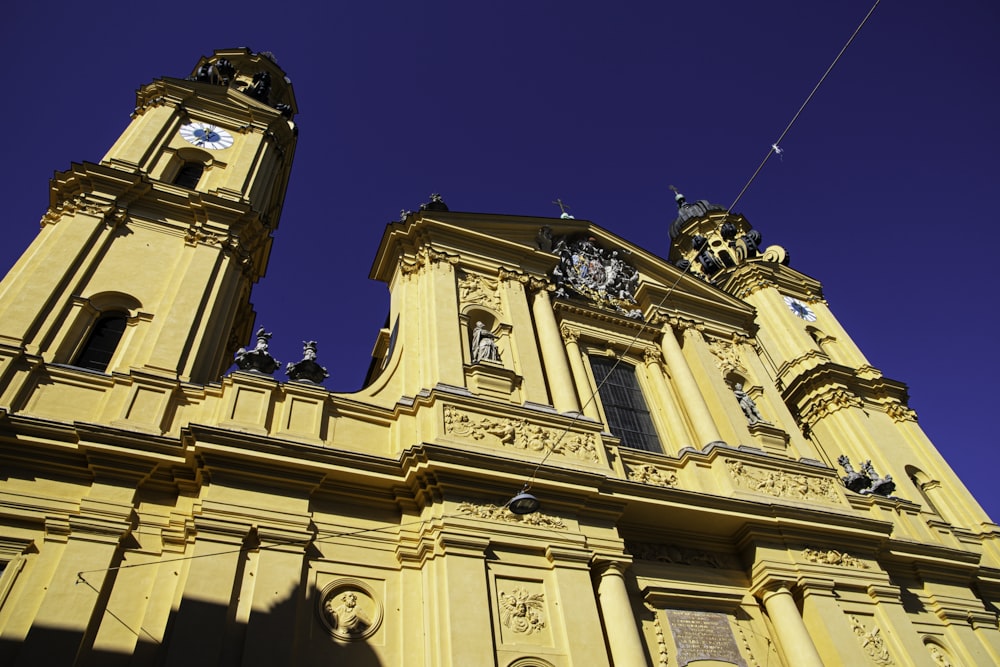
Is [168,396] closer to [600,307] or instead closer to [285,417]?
[285,417]

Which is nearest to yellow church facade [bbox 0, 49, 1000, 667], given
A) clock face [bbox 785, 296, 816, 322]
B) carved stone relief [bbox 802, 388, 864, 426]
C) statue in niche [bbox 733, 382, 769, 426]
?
statue in niche [bbox 733, 382, 769, 426]

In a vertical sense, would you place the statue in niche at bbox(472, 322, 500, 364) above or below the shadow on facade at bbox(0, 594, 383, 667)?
above

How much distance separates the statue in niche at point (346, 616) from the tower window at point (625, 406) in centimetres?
672

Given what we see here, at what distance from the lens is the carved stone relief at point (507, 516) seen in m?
10.4

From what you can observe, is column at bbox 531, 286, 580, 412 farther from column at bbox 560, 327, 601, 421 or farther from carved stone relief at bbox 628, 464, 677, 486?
carved stone relief at bbox 628, 464, 677, 486

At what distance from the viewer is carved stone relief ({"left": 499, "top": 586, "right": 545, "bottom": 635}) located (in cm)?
954

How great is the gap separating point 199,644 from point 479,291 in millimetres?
8638

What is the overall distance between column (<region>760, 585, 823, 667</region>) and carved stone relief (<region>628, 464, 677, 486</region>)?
95.9 inches

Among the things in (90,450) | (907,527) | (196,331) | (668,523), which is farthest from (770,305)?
(90,450)

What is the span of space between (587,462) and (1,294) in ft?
33.0

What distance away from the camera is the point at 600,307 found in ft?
56.0

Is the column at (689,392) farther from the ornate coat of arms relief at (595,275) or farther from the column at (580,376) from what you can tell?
the column at (580,376)

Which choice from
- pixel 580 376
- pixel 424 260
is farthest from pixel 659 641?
pixel 424 260

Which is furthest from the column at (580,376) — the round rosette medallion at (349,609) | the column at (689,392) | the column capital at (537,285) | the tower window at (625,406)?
the round rosette medallion at (349,609)
